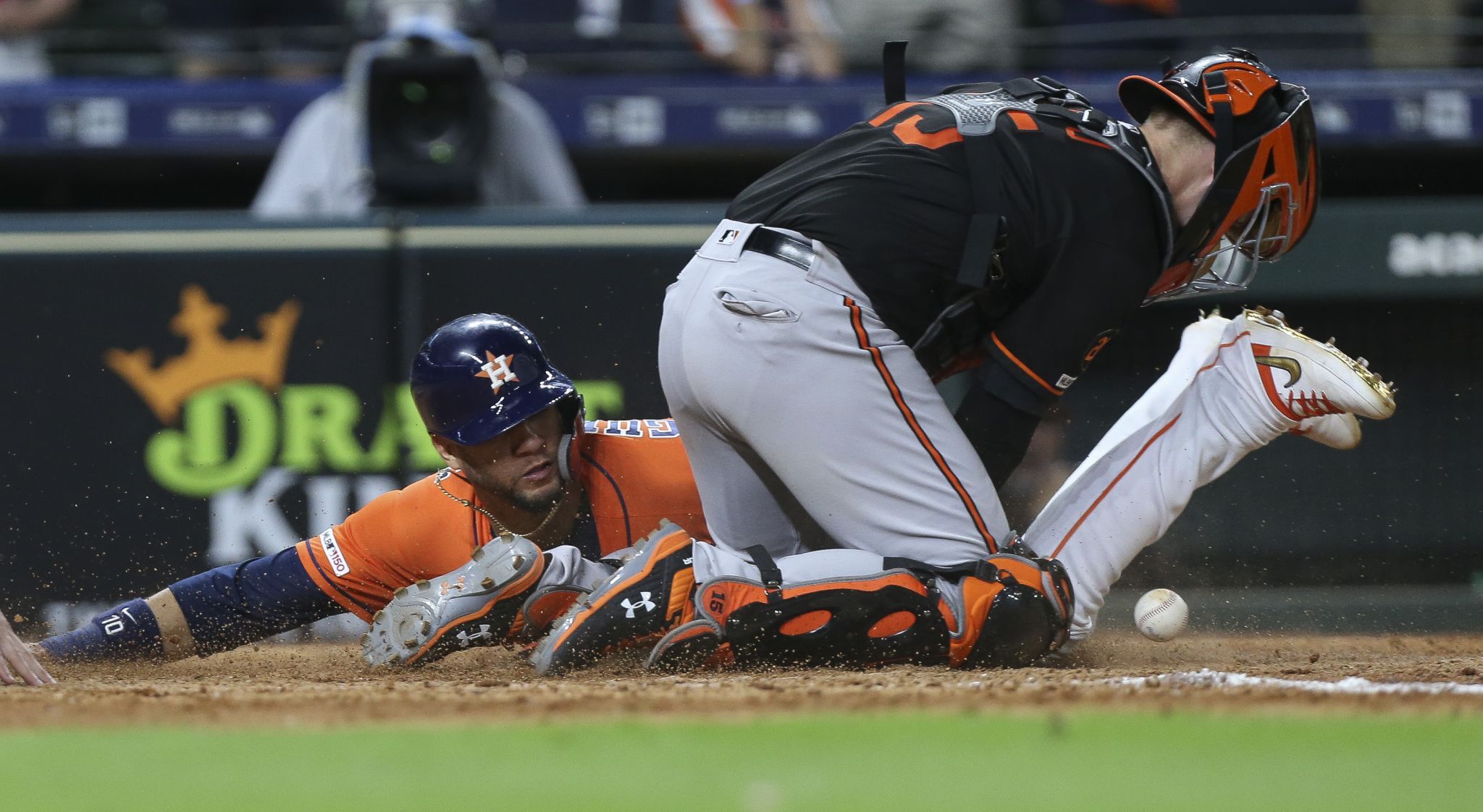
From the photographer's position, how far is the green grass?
194 centimetres

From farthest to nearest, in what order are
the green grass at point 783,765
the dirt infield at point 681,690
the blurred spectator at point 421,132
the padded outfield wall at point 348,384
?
the blurred spectator at point 421,132
the padded outfield wall at point 348,384
the dirt infield at point 681,690
the green grass at point 783,765

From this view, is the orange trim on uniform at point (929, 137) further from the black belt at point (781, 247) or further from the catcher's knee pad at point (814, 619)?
the catcher's knee pad at point (814, 619)

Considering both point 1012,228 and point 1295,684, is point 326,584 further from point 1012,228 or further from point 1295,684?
point 1295,684

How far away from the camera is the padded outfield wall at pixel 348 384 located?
189 inches

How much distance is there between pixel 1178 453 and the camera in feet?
12.1

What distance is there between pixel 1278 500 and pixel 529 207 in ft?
8.14

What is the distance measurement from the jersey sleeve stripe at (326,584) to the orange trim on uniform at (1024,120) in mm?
1820

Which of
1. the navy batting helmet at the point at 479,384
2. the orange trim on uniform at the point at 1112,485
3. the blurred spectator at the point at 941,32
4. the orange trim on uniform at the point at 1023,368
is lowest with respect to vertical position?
the orange trim on uniform at the point at 1112,485

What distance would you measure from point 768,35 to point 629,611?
306cm

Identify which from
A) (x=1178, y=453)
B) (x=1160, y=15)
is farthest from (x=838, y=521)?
(x=1160, y=15)

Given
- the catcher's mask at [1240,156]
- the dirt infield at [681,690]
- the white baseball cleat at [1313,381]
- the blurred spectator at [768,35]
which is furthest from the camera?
the blurred spectator at [768,35]

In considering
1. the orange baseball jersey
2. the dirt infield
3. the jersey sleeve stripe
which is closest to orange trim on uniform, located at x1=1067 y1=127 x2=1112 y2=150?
the dirt infield

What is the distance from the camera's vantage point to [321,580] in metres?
3.72

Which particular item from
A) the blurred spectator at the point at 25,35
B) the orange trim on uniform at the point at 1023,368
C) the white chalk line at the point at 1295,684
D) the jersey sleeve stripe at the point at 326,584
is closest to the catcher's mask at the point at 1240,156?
the orange trim on uniform at the point at 1023,368
